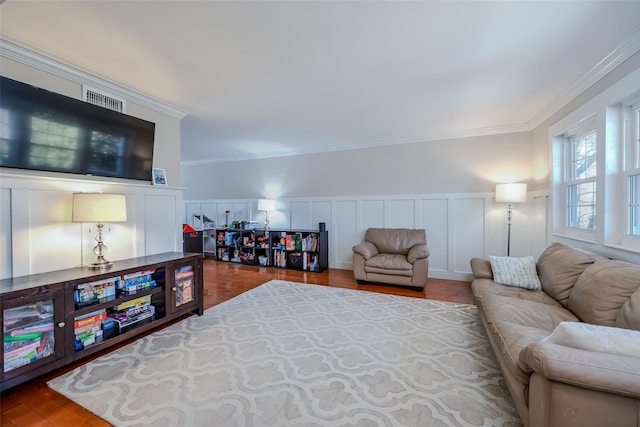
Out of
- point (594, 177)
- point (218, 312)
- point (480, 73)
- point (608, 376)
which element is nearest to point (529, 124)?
point (594, 177)

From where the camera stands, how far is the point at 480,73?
234cm

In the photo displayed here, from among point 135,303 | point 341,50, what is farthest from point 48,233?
point 341,50

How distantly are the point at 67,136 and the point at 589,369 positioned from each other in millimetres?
3563

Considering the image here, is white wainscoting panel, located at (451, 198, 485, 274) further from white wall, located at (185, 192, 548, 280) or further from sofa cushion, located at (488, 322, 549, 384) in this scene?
sofa cushion, located at (488, 322, 549, 384)

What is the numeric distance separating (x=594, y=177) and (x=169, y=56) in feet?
13.3

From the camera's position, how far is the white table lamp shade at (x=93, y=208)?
2.04m

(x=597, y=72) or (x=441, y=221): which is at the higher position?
(x=597, y=72)

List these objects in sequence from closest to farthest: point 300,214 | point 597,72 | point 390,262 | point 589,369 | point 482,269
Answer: point 589,369 → point 597,72 → point 482,269 → point 390,262 → point 300,214

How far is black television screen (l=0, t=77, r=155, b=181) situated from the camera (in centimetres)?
184

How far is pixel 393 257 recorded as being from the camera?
393cm

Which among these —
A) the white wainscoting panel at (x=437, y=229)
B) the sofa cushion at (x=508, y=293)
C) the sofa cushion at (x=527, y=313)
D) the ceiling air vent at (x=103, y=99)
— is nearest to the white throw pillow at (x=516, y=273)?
the sofa cushion at (x=508, y=293)

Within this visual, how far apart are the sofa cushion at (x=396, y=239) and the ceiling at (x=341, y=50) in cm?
184

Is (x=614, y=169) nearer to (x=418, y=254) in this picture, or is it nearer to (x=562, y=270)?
(x=562, y=270)

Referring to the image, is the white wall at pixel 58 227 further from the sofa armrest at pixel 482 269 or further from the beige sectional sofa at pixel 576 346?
the sofa armrest at pixel 482 269
